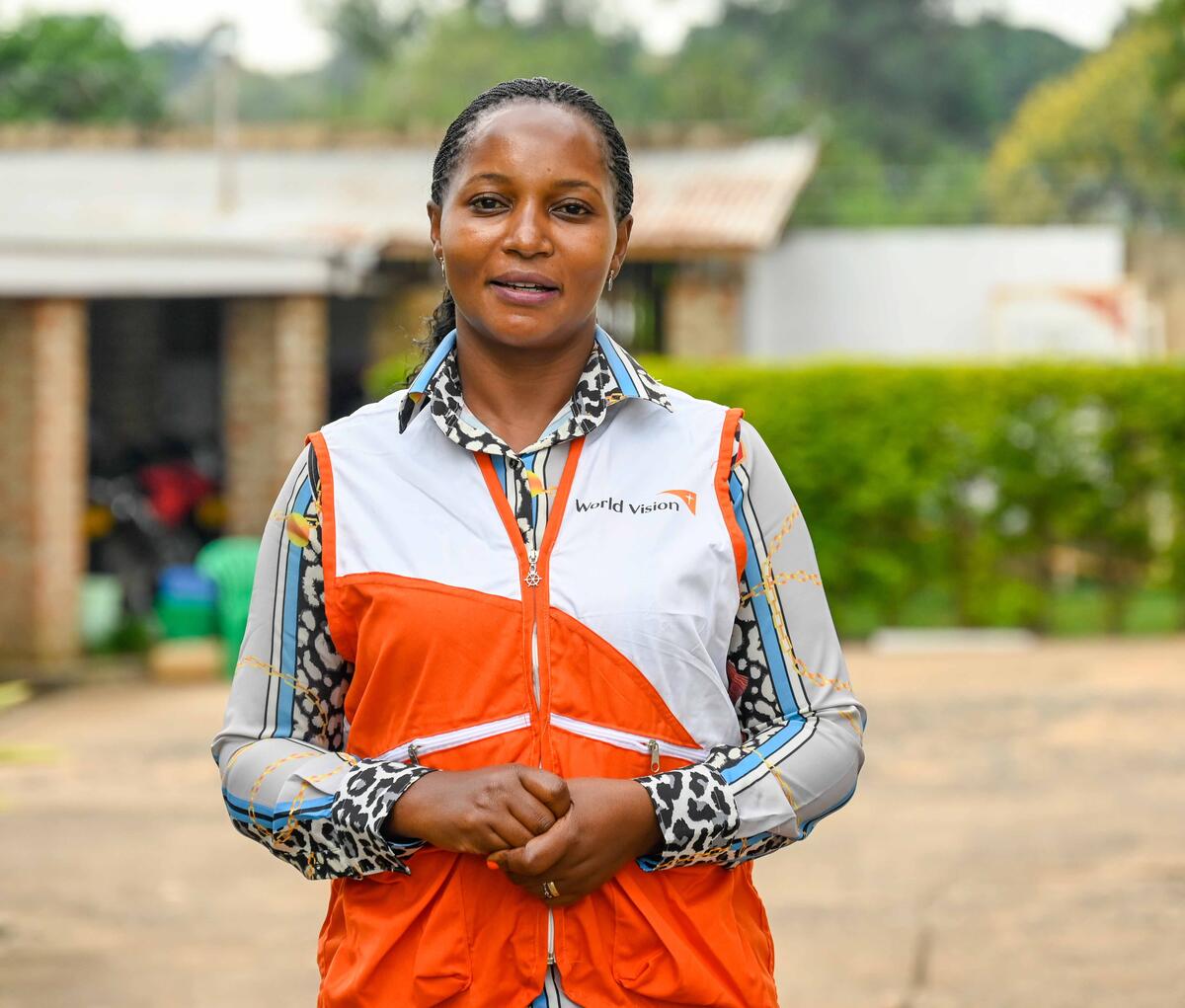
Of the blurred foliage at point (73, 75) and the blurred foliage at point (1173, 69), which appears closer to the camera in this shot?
the blurred foliage at point (1173, 69)

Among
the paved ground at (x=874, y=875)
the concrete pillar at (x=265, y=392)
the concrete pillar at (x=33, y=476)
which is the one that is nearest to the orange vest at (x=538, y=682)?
the paved ground at (x=874, y=875)

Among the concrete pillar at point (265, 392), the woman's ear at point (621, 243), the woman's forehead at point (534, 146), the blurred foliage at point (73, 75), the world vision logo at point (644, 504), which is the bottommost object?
the concrete pillar at point (265, 392)

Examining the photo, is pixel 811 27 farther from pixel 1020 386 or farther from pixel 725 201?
pixel 1020 386

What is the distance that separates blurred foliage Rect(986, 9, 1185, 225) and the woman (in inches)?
1169

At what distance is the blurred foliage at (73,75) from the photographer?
3406 cm

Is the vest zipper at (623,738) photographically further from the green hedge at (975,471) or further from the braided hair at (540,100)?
the green hedge at (975,471)

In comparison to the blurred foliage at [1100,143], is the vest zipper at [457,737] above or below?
below

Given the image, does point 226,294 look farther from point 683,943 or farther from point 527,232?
point 683,943

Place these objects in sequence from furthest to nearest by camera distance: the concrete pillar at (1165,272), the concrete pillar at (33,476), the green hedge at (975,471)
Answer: the concrete pillar at (1165,272)
the green hedge at (975,471)
the concrete pillar at (33,476)

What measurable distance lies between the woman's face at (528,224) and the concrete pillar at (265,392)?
10.9 metres

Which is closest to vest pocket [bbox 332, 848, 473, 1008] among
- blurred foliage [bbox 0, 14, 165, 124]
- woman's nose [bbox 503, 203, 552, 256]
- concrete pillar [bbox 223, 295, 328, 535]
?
woman's nose [bbox 503, 203, 552, 256]

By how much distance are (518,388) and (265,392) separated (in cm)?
1103

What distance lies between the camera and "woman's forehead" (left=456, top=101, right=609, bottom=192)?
2.11 meters

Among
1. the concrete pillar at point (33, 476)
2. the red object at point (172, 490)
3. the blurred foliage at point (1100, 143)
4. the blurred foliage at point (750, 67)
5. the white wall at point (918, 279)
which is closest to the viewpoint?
the concrete pillar at point (33, 476)
